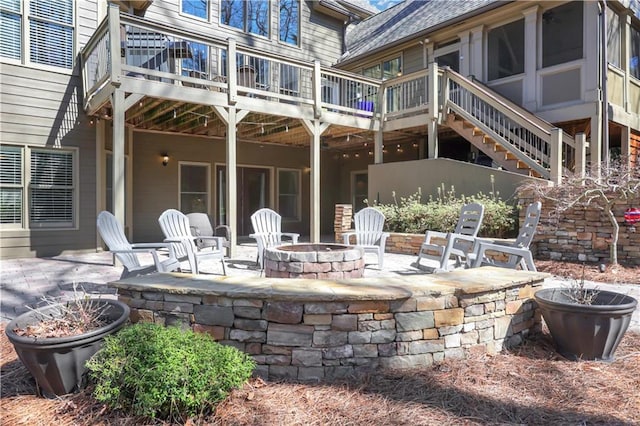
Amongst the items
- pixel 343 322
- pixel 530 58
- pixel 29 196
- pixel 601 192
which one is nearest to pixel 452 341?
pixel 343 322

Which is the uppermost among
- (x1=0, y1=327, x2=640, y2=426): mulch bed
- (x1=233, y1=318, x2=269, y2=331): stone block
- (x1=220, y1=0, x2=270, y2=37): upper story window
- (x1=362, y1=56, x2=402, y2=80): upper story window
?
(x1=220, y1=0, x2=270, y2=37): upper story window

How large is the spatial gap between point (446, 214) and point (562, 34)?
16.4 ft

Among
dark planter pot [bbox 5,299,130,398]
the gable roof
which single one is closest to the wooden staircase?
the gable roof

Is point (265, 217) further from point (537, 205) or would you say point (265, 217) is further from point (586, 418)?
point (586, 418)

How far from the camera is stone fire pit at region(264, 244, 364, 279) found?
3.95 metres

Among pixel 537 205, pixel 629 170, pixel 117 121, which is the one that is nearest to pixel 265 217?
pixel 117 121

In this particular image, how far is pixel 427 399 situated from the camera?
7.14ft

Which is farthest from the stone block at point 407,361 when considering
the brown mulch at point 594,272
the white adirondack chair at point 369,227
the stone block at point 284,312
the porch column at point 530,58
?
the porch column at point 530,58

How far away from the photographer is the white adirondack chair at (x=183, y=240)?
15.8 feet

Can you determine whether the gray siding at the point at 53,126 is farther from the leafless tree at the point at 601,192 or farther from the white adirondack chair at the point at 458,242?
the leafless tree at the point at 601,192

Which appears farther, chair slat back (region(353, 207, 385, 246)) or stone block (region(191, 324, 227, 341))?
chair slat back (region(353, 207, 385, 246))

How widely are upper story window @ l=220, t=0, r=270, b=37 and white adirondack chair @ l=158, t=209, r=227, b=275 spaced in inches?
267

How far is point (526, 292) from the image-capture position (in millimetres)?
2957

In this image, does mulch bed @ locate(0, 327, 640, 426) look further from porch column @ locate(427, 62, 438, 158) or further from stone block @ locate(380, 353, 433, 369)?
porch column @ locate(427, 62, 438, 158)
